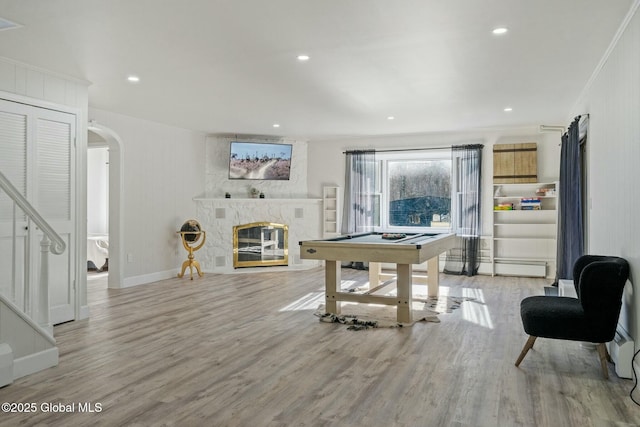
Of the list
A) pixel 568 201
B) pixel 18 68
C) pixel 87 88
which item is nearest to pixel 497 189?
pixel 568 201

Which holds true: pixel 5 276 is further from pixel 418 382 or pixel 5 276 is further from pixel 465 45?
pixel 465 45

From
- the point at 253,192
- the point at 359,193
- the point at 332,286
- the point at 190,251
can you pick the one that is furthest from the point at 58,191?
the point at 359,193

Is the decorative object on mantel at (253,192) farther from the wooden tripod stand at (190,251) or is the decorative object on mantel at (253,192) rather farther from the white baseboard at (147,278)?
the white baseboard at (147,278)

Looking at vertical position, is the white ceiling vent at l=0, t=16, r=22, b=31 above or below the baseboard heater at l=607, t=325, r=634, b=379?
above

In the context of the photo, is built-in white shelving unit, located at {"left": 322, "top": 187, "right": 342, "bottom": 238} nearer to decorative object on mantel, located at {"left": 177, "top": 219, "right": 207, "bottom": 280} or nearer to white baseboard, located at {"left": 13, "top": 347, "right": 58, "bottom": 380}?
decorative object on mantel, located at {"left": 177, "top": 219, "right": 207, "bottom": 280}

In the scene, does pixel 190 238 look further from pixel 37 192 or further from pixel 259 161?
pixel 37 192

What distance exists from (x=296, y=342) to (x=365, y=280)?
3646 mm

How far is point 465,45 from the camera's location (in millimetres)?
3844

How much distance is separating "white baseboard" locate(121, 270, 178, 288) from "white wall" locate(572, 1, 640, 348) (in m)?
5.93

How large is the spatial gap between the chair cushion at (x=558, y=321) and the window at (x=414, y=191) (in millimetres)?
5267

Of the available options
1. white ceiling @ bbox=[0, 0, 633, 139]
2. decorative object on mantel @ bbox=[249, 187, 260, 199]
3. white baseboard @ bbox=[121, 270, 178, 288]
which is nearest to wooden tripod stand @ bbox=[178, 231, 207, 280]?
white baseboard @ bbox=[121, 270, 178, 288]

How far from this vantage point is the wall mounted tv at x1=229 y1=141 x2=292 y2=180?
8.62 meters

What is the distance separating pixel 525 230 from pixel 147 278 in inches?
241

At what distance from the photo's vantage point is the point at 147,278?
7277mm
